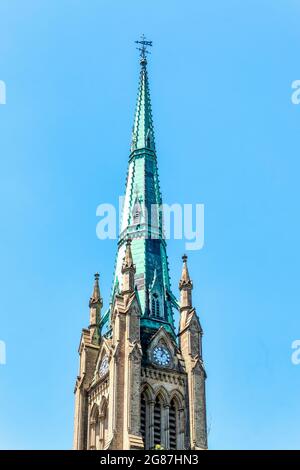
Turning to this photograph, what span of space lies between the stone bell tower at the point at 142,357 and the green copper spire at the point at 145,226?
0.10m

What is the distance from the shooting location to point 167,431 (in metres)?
71.7

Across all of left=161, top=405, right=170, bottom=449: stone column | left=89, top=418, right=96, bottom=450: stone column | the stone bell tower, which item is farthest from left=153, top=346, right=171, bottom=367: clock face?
left=89, top=418, right=96, bottom=450: stone column

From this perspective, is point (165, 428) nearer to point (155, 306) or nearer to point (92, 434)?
point (92, 434)

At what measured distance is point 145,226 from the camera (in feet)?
277

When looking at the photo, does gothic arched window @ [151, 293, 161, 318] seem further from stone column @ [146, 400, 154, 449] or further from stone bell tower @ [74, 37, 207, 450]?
stone column @ [146, 400, 154, 449]

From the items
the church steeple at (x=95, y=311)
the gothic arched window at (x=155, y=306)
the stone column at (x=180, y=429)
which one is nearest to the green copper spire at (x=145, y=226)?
the gothic arched window at (x=155, y=306)

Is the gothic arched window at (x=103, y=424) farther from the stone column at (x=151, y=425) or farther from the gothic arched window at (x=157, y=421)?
the gothic arched window at (x=157, y=421)

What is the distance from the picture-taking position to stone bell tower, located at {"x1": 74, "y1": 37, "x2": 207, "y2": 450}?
231ft

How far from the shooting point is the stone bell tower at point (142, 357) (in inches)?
2771

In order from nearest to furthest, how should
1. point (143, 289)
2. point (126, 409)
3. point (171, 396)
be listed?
1. point (126, 409)
2. point (171, 396)
3. point (143, 289)
